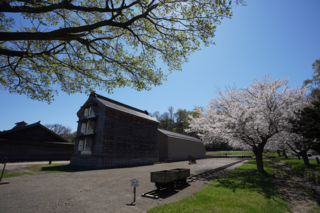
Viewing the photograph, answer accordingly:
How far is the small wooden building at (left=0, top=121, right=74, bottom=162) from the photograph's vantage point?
2176 cm

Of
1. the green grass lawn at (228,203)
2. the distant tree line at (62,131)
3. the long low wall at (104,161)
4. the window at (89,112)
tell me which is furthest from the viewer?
the distant tree line at (62,131)

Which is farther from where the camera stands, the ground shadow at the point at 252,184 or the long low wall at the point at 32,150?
the long low wall at the point at 32,150

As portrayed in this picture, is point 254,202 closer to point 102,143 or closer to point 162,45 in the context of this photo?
point 162,45

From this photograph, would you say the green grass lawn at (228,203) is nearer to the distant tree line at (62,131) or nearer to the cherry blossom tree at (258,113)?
the cherry blossom tree at (258,113)

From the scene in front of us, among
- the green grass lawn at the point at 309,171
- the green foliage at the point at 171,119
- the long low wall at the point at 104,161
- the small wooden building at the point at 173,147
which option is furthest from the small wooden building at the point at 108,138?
the green foliage at the point at 171,119

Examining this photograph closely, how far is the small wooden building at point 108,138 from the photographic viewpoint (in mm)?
19800

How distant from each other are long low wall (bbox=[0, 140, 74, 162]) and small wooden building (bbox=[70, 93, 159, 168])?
599 cm

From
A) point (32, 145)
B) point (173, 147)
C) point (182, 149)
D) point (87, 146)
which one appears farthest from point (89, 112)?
point (182, 149)

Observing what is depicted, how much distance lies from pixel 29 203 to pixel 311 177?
888 inches

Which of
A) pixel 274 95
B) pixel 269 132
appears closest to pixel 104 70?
pixel 269 132

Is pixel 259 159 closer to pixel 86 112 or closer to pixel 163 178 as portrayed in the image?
pixel 163 178

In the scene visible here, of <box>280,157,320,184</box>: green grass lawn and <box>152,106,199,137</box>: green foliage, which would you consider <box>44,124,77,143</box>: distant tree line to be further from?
<box>280,157,320,184</box>: green grass lawn

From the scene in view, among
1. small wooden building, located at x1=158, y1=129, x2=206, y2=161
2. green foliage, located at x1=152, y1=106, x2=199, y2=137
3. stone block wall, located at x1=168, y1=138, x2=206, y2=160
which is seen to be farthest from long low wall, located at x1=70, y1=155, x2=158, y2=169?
green foliage, located at x1=152, y1=106, x2=199, y2=137

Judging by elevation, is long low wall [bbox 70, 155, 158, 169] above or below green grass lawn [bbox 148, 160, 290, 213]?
above
